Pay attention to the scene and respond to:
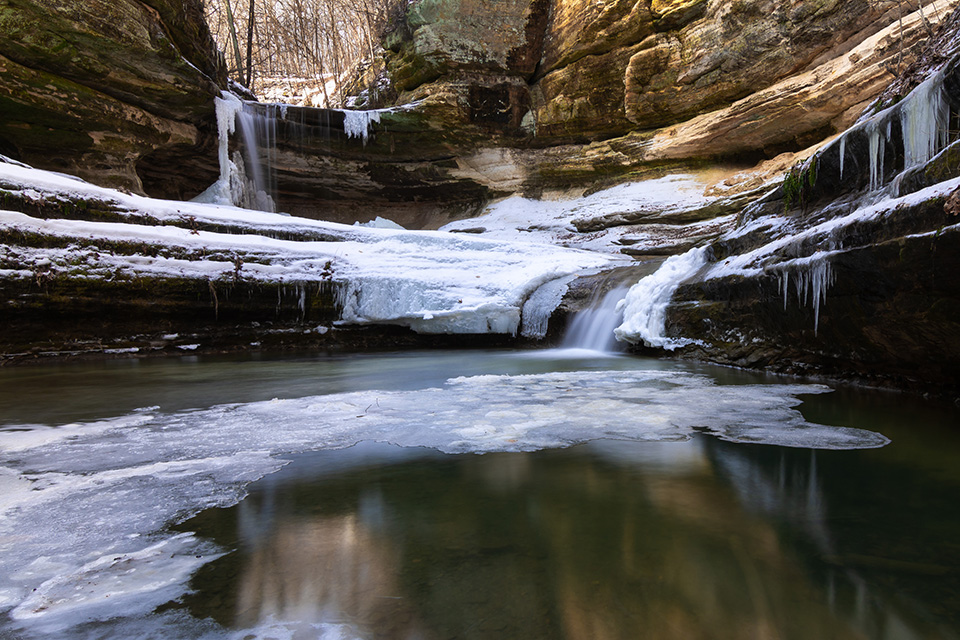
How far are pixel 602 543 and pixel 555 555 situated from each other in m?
0.19

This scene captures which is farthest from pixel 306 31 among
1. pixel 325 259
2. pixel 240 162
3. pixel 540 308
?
pixel 540 308

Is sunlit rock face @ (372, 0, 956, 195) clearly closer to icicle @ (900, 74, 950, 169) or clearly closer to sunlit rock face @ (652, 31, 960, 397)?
sunlit rock face @ (652, 31, 960, 397)

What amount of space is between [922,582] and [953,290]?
2572 mm

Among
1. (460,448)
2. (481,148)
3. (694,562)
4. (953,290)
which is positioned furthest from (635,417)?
(481,148)

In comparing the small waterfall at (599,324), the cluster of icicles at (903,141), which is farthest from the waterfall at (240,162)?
the cluster of icicles at (903,141)

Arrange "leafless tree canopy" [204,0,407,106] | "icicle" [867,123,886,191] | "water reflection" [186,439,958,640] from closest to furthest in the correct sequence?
"water reflection" [186,439,958,640]
"icicle" [867,123,886,191]
"leafless tree canopy" [204,0,407,106]

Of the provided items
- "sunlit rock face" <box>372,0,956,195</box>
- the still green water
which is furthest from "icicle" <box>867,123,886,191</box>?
"sunlit rock face" <box>372,0,956,195</box>

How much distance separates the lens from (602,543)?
5.31 ft

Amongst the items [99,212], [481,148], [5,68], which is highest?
[481,148]

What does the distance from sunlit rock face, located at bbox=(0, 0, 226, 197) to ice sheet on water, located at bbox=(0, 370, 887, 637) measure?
35.5 feet

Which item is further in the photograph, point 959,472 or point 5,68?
point 5,68

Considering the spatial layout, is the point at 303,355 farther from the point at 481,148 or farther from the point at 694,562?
the point at 481,148

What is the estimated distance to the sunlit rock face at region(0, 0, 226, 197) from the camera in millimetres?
9672

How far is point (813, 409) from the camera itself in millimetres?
3482
